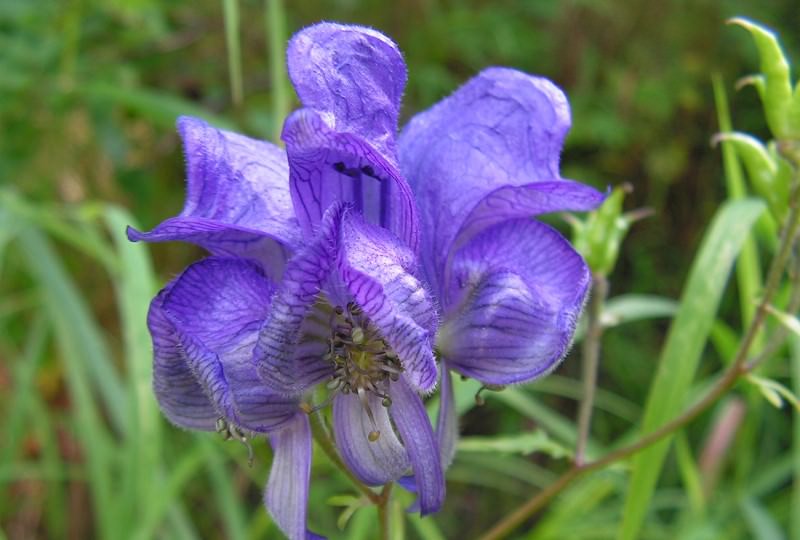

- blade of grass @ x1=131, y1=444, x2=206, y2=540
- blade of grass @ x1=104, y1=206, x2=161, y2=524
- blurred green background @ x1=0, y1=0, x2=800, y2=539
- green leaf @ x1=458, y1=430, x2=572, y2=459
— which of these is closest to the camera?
green leaf @ x1=458, y1=430, x2=572, y2=459

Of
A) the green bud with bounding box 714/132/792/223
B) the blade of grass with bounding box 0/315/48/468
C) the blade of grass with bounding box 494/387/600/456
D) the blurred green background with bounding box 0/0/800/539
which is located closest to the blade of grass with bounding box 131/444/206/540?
the blurred green background with bounding box 0/0/800/539

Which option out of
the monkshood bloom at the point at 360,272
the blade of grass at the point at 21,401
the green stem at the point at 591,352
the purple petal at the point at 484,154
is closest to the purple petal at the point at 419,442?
the monkshood bloom at the point at 360,272

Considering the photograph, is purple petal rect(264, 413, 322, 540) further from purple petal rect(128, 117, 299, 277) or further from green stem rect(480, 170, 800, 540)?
green stem rect(480, 170, 800, 540)

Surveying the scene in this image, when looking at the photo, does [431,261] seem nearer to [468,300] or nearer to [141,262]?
[468,300]

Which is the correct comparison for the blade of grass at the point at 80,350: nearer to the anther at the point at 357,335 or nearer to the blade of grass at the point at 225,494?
the blade of grass at the point at 225,494

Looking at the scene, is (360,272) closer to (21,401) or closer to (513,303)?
(513,303)

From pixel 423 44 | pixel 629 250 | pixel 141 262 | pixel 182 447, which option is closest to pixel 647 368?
pixel 629 250
